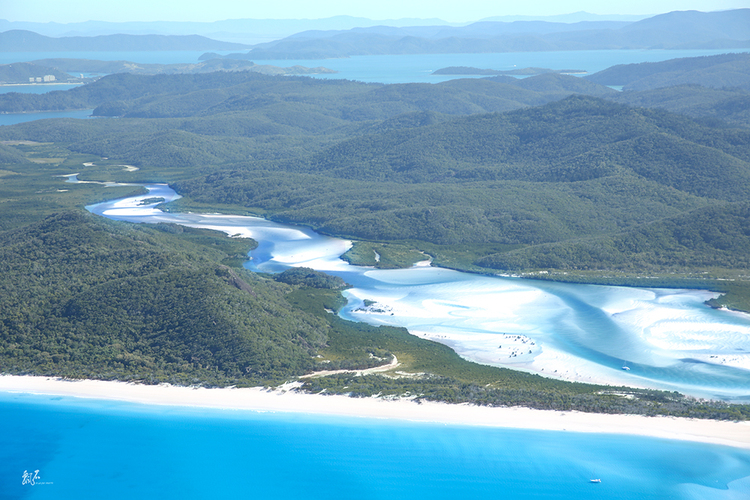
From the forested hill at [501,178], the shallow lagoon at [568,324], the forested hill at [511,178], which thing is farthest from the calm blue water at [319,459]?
the forested hill at [511,178]

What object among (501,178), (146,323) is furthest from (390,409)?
(501,178)

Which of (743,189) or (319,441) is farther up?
(743,189)

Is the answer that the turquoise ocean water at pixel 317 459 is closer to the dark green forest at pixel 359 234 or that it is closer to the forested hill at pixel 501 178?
the dark green forest at pixel 359 234

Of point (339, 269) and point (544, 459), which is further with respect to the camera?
point (339, 269)

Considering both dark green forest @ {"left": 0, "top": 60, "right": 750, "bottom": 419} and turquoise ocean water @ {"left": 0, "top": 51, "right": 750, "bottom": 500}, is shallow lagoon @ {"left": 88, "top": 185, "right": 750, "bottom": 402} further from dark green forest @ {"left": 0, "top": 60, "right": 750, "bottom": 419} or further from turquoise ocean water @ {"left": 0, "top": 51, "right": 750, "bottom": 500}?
turquoise ocean water @ {"left": 0, "top": 51, "right": 750, "bottom": 500}

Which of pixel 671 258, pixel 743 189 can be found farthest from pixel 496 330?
pixel 743 189

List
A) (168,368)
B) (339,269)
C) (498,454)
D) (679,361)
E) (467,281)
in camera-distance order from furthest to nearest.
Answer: (339,269)
(467,281)
(679,361)
(168,368)
(498,454)

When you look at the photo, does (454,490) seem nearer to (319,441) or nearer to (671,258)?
(319,441)
